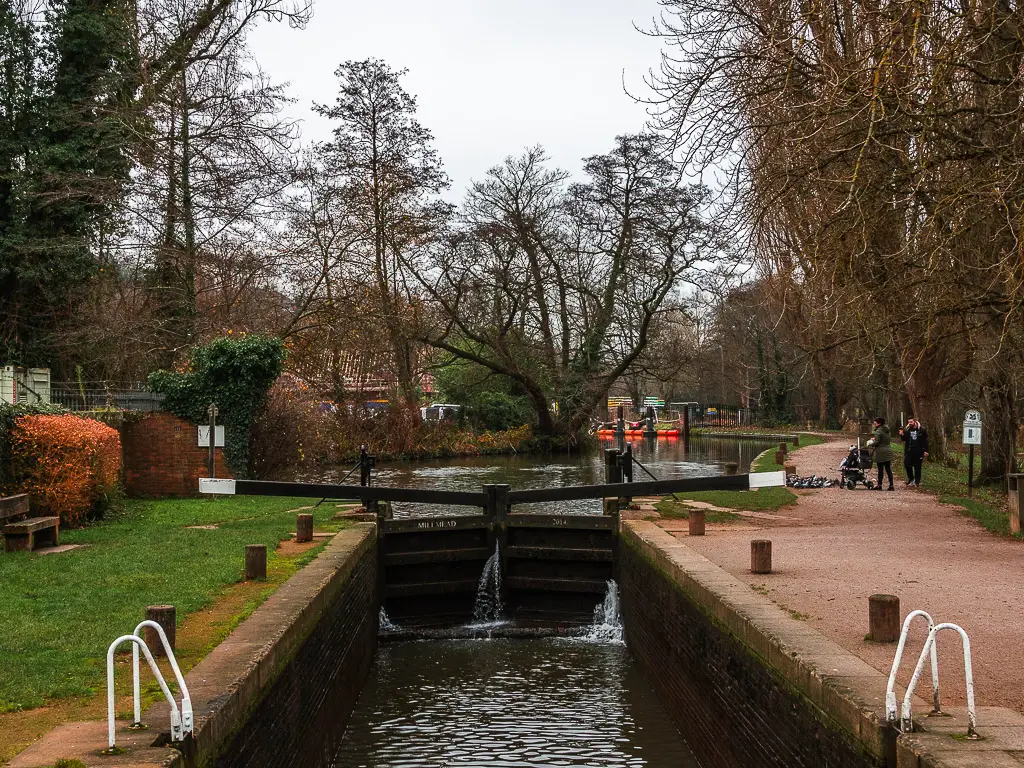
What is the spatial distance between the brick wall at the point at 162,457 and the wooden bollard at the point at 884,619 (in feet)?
51.7

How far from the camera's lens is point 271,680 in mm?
7117

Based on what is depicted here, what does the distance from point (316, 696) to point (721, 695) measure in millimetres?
3271

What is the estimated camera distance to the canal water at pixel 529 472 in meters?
21.8

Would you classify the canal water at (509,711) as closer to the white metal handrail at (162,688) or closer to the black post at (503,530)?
the black post at (503,530)

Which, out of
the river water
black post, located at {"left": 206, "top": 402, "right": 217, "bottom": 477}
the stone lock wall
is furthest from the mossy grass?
black post, located at {"left": 206, "top": 402, "right": 217, "bottom": 477}

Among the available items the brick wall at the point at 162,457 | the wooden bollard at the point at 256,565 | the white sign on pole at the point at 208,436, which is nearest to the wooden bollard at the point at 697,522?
the wooden bollard at the point at 256,565

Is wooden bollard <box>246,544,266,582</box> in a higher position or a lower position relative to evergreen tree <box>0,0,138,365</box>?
lower

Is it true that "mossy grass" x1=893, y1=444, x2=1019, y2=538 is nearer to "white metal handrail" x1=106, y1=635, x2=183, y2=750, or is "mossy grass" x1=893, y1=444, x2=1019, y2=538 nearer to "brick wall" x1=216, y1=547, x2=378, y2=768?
"brick wall" x1=216, y1=547, x2=378, y2=768

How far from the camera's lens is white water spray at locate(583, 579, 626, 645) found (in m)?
14.2

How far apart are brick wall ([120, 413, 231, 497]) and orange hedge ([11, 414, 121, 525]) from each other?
516 centimetres

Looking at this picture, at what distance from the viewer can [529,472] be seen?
31.7 m

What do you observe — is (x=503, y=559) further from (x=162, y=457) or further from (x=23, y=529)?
(x=162, y=457)

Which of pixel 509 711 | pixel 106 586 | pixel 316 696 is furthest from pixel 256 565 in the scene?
pixel 509 711

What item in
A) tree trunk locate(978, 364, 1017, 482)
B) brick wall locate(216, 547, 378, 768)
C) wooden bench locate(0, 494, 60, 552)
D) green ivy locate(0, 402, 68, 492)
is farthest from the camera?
tree trunk locate(978, 364, 1017, 482)
